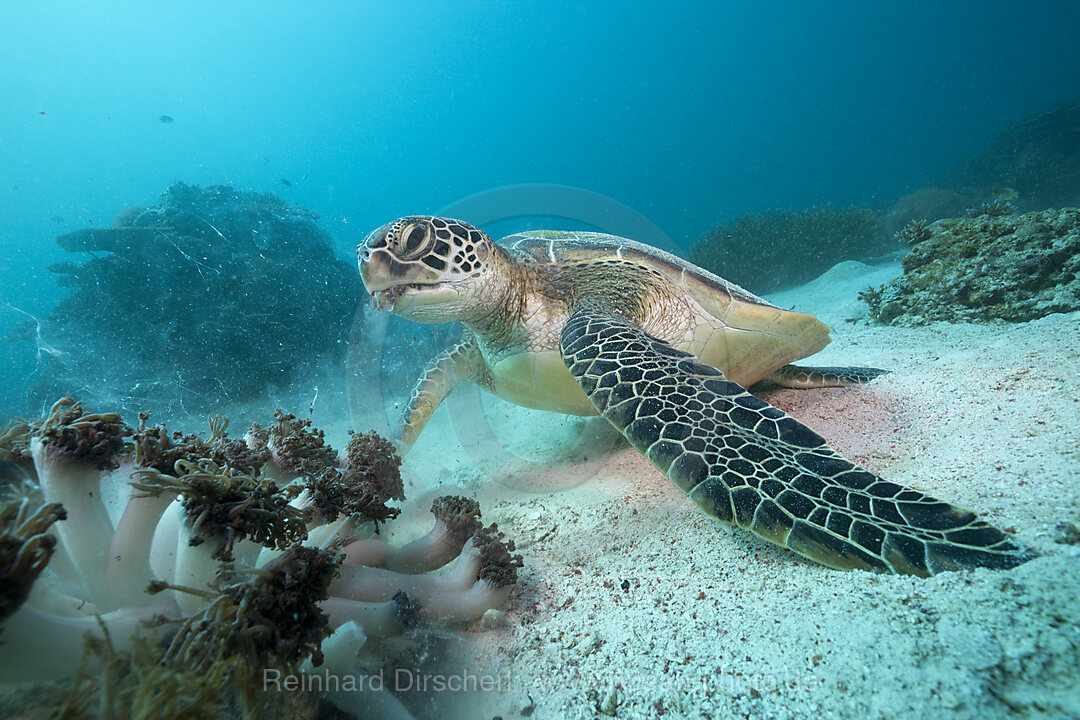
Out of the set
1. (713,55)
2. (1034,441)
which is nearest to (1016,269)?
(1034,441)

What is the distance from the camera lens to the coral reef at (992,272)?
11.2ft

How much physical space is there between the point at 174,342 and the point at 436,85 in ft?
299

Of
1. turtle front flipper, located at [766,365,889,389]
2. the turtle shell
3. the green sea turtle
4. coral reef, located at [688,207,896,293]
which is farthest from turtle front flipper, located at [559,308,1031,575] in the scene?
coral reef, located at [688,207,896,293]

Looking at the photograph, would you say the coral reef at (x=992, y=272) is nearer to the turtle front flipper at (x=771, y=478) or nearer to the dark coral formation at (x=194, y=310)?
the turtle front flipper at (x=771, y=478)

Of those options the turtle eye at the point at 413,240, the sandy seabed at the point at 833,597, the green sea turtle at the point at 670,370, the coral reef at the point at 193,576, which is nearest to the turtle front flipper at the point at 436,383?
the green sea turtle at the point at 670,370

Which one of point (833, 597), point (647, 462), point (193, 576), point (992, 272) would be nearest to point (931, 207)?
point (992, 272)

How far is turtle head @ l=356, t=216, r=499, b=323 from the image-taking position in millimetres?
2502

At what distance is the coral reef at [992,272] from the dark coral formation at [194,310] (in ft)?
28.1

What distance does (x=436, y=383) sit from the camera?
12.1 ft

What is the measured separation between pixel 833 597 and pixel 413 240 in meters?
2.66

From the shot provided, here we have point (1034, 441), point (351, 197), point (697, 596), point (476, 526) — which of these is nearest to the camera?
point (697, 596)

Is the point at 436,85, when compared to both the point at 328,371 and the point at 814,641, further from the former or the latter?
the point at 814,641

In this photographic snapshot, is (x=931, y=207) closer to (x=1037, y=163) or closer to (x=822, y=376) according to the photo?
(x=1037, y=163)

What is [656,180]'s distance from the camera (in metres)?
57.1
